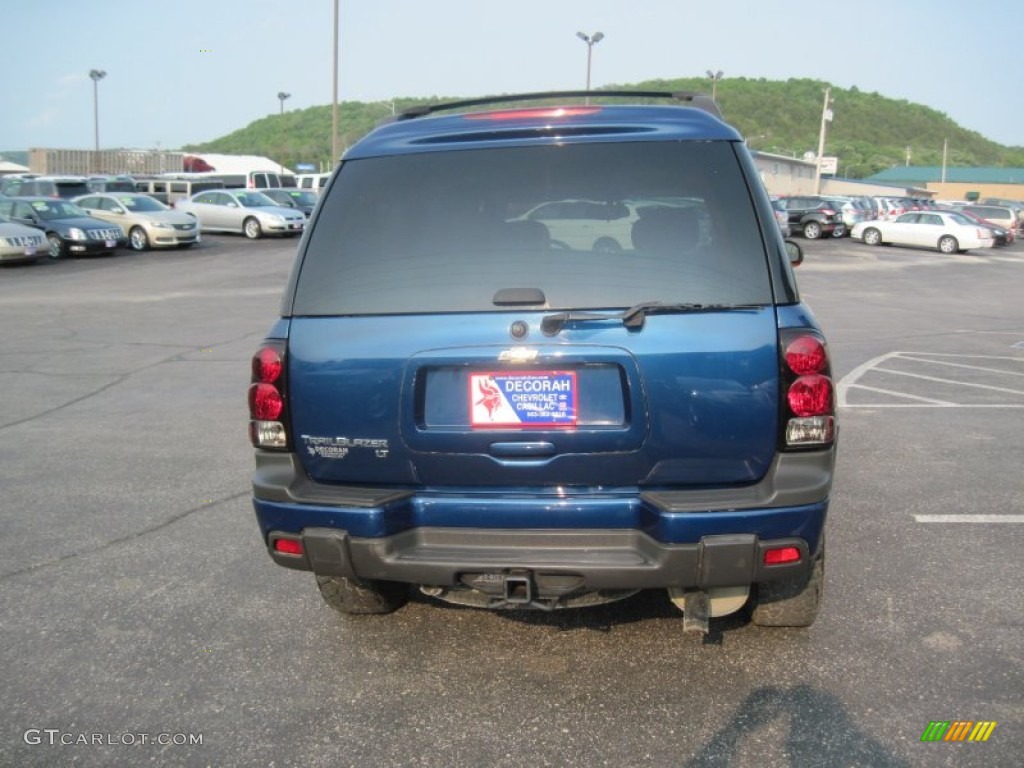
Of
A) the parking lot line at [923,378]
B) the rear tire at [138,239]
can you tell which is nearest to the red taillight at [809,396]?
the parking lot line at [923,378]

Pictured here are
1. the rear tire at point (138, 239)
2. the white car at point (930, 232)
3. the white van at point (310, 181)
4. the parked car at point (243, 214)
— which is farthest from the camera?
the white van at point (310, 181)

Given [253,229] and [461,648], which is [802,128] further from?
[461,648]

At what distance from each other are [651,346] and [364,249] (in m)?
1.06

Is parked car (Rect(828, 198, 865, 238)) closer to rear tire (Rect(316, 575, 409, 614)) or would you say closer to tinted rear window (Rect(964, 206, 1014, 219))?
tinted rear window (Rect(964, 206, 1014, 219))

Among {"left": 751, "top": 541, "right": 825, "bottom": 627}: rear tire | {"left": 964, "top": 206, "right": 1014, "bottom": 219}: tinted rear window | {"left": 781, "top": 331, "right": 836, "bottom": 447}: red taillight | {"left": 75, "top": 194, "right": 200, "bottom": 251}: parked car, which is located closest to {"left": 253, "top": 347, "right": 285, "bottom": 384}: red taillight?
{"left": 781, "top": 331, "right": 836, "bottom": 447}: red taillight

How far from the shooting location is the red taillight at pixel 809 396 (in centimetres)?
289

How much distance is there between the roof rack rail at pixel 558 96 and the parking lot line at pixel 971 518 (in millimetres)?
2583

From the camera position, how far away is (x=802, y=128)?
12406cm

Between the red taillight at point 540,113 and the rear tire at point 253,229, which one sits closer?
the red taillight at point 540,113

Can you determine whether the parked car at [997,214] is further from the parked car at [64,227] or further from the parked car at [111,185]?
the parked car at [64,227]

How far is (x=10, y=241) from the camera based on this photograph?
20.1m

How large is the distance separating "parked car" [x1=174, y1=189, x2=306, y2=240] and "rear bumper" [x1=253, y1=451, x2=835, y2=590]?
27.2 meters

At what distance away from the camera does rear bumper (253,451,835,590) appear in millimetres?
2854

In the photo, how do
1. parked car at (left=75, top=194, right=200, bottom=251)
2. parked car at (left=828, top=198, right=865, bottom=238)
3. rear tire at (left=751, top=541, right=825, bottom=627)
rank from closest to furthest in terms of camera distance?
rear tire at (left=751, top=541, right=825, bottom=627) < parked car at (left=75, top=194, right=200, bottom=251) < parked car at (left=828, top=198, right=865, bottom=238)
